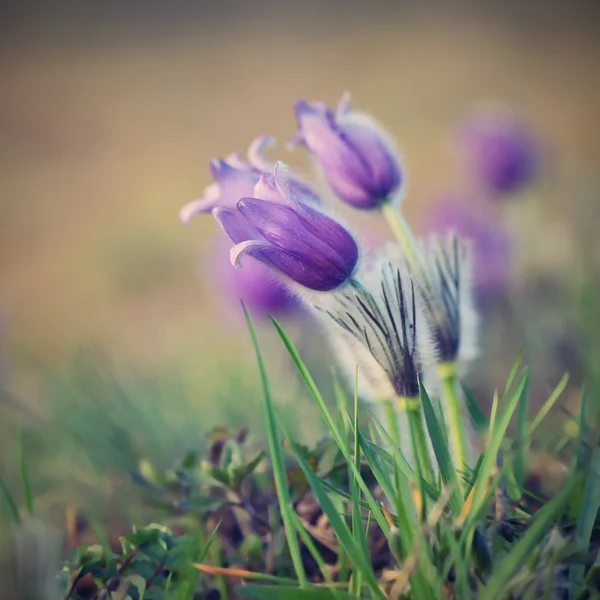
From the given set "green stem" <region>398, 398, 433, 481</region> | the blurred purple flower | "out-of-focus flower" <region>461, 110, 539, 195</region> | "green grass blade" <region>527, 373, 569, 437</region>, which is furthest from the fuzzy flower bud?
"out-of-focus flower" <region>461, 110, 539, 195</region>

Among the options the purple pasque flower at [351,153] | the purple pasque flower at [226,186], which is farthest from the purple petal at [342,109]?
the purple pasque flower at [226,186]

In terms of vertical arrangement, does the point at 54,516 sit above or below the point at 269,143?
below

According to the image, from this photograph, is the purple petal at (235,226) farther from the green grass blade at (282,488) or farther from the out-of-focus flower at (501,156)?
the out-of-focus flower at (501,156)

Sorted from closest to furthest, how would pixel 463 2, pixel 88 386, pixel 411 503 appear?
pixel 411 503 < pixel 88 386 < pixel 463 2

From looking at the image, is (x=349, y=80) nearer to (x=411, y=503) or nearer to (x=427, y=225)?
(x=427, y=225)

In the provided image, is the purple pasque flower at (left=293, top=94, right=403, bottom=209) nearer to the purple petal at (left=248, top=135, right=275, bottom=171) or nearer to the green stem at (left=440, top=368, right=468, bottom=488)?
the purple petal at (left=248, top=135, right=275, bottom=171)

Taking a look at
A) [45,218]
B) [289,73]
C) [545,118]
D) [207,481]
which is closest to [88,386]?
[207,481]
